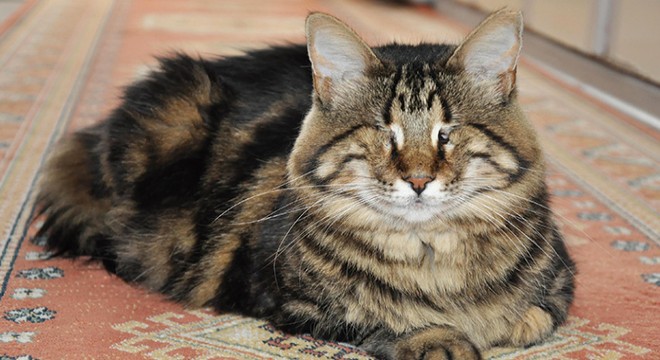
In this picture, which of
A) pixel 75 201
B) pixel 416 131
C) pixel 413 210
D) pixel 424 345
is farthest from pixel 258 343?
pixel 75 201

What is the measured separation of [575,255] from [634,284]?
0.79ft

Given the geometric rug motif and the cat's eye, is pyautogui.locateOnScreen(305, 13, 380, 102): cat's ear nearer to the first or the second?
the cat's eye

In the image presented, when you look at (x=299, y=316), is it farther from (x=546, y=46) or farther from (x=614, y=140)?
(x=546, y=46)

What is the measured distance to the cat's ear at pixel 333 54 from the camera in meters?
1.89

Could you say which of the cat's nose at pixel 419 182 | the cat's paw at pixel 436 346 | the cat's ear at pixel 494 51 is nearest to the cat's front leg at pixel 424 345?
the cat's paw at pixel 436 346

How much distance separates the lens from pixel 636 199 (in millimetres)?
3201

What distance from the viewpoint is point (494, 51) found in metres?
1.90

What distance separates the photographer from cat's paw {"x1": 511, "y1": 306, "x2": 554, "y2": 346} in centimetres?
201

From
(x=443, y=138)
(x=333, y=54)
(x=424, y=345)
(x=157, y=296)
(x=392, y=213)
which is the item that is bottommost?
(x=157, y=296)

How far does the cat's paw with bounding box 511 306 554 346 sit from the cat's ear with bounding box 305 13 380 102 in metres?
0.61

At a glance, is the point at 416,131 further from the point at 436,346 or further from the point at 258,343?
the point at 258,343

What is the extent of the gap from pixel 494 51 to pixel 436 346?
1.91 ft

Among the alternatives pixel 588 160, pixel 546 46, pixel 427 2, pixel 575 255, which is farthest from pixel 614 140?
pixel 427 2

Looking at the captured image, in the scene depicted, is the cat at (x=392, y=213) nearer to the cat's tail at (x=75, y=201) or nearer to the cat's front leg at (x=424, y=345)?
the cat's front leg at (x=424, y=345)
